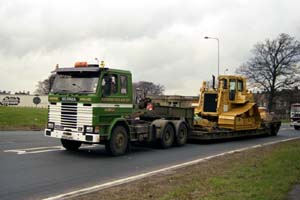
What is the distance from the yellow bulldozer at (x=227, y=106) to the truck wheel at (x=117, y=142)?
6.76 metres

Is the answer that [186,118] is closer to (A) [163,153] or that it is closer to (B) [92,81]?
(A) [163,153]

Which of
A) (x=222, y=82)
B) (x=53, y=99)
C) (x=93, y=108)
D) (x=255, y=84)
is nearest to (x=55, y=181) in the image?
(x=93, y=108)

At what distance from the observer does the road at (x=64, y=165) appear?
876cm

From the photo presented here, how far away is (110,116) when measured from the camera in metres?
13.6

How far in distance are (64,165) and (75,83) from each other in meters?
2.97

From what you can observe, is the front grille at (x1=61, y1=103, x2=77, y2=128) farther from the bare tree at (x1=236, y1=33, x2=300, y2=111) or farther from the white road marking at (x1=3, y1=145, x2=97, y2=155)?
the bare tree at (x1=236, y1=33, x2=300, y2=111)

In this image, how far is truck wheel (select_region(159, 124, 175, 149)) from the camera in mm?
16453

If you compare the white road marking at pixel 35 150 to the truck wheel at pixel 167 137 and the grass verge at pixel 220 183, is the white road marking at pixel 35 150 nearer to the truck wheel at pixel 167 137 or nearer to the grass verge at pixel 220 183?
the truck wheel at pixel 167 137

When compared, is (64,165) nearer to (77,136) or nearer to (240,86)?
(77,136)

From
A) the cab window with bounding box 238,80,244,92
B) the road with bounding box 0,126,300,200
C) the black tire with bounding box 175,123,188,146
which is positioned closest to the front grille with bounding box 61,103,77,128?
the road with bounding box 0,126,300,200

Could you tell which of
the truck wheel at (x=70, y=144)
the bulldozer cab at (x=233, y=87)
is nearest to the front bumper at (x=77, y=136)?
the truck wheel at (x=70, y=144)

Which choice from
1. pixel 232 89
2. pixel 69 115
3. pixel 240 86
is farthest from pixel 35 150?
pixel 240 86

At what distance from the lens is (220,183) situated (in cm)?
868

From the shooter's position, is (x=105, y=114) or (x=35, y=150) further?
(x=35, y=150)
